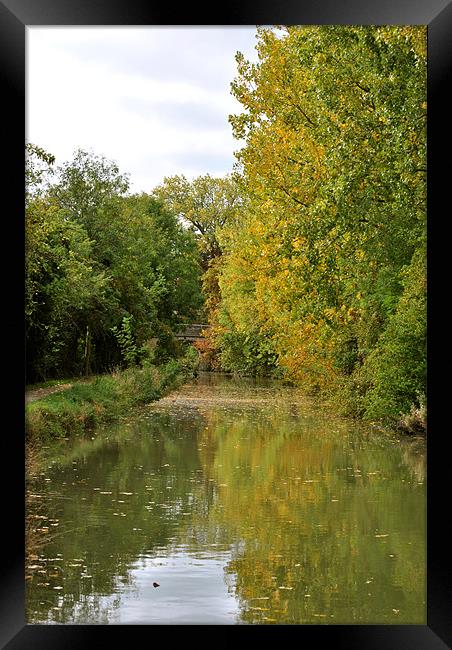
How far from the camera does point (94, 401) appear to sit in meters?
17.6

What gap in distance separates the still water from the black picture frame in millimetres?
1668

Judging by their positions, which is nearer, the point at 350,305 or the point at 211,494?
the point at 211,494

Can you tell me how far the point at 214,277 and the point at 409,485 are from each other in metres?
22.2

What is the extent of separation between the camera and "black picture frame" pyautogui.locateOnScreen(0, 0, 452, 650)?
4340 mm

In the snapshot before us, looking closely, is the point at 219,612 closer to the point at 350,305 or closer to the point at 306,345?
the point at 350,305

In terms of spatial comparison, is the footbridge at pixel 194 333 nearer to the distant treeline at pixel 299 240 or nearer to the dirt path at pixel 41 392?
the distant treeline at pixel 299 240
